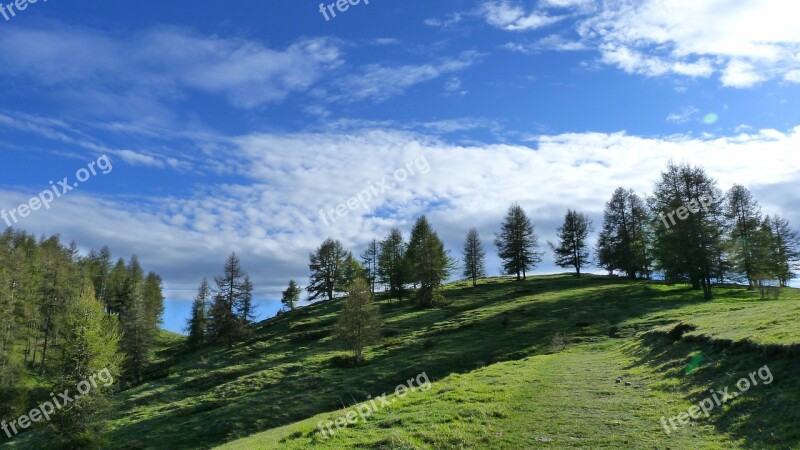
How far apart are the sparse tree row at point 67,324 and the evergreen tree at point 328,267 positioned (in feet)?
125

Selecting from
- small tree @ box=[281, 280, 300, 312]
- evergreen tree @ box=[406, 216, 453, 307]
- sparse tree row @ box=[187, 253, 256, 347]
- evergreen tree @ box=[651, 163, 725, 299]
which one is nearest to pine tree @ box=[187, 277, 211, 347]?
sparse tree row @ box=[187, 253, 256, 347]

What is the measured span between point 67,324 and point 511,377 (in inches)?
1492

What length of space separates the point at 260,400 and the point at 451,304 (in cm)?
4507

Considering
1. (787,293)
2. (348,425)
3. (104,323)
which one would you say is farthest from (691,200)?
(104,323)

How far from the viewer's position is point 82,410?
120ft

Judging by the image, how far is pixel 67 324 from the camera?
38.3 meters

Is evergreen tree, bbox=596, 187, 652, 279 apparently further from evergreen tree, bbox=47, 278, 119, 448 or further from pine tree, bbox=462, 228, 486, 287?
evergreen tree, bbox=47, 278, 119, 448

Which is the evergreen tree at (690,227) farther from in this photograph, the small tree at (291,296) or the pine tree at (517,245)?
the small tree at (291,296)

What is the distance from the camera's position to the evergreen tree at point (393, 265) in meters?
95.1

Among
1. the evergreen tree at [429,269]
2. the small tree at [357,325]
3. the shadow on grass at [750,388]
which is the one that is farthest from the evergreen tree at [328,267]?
the shadow on grass at [750,388]

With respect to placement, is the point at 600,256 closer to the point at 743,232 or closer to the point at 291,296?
the point at 743,232

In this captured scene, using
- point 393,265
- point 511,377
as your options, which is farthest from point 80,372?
point 393,265

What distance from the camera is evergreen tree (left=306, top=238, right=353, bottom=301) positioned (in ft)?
370

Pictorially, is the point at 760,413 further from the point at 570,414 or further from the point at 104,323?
the point at 104,323
